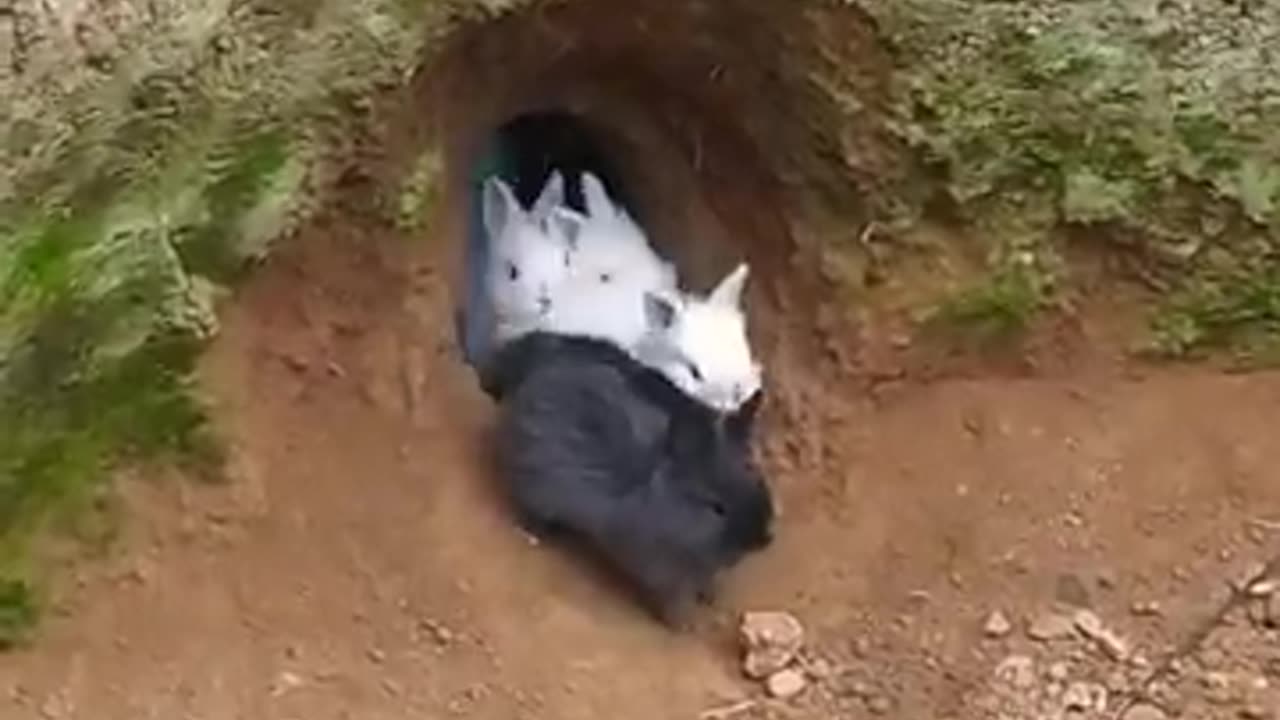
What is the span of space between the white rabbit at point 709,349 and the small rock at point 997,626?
33cm

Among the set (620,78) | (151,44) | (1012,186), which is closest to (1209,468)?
(1012,186)

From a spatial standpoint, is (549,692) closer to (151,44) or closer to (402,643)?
(402,643)

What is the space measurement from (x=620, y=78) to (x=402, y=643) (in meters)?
0.58

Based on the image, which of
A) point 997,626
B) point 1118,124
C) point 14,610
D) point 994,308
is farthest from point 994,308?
point 14,610

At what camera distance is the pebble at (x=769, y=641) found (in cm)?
→ 224

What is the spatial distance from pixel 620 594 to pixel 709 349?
0.26m

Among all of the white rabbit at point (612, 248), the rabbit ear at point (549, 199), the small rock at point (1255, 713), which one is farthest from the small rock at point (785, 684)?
the rabbit ear at point (549, 199)

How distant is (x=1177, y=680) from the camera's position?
7.17 ft

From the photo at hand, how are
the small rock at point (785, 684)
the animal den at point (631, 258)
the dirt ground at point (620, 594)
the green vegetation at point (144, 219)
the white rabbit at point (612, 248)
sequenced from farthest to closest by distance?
the white rabbit at point (612, 248) → the animal den at point (631, 258) → the small rock at point (785, 684) → the dirt ground at point (620, 594) → the green vegetation at point (144, 219)

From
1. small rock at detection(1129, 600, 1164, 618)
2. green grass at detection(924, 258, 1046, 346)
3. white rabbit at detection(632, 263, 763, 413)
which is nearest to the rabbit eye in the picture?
white rabbit at detection(632, 263, 763, 413)

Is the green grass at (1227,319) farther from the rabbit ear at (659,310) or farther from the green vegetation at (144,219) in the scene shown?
the green vegetation at (144,219)

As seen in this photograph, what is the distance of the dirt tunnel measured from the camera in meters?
2.29

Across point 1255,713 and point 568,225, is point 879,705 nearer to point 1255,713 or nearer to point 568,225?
point 1255,713

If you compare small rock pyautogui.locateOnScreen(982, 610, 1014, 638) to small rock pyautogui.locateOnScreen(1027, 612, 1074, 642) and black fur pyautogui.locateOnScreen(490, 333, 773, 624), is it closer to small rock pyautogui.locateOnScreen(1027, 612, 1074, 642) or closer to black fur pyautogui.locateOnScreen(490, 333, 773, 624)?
small rock pyautogui.locateOnScreen(1027, 612, 1074, 642)
